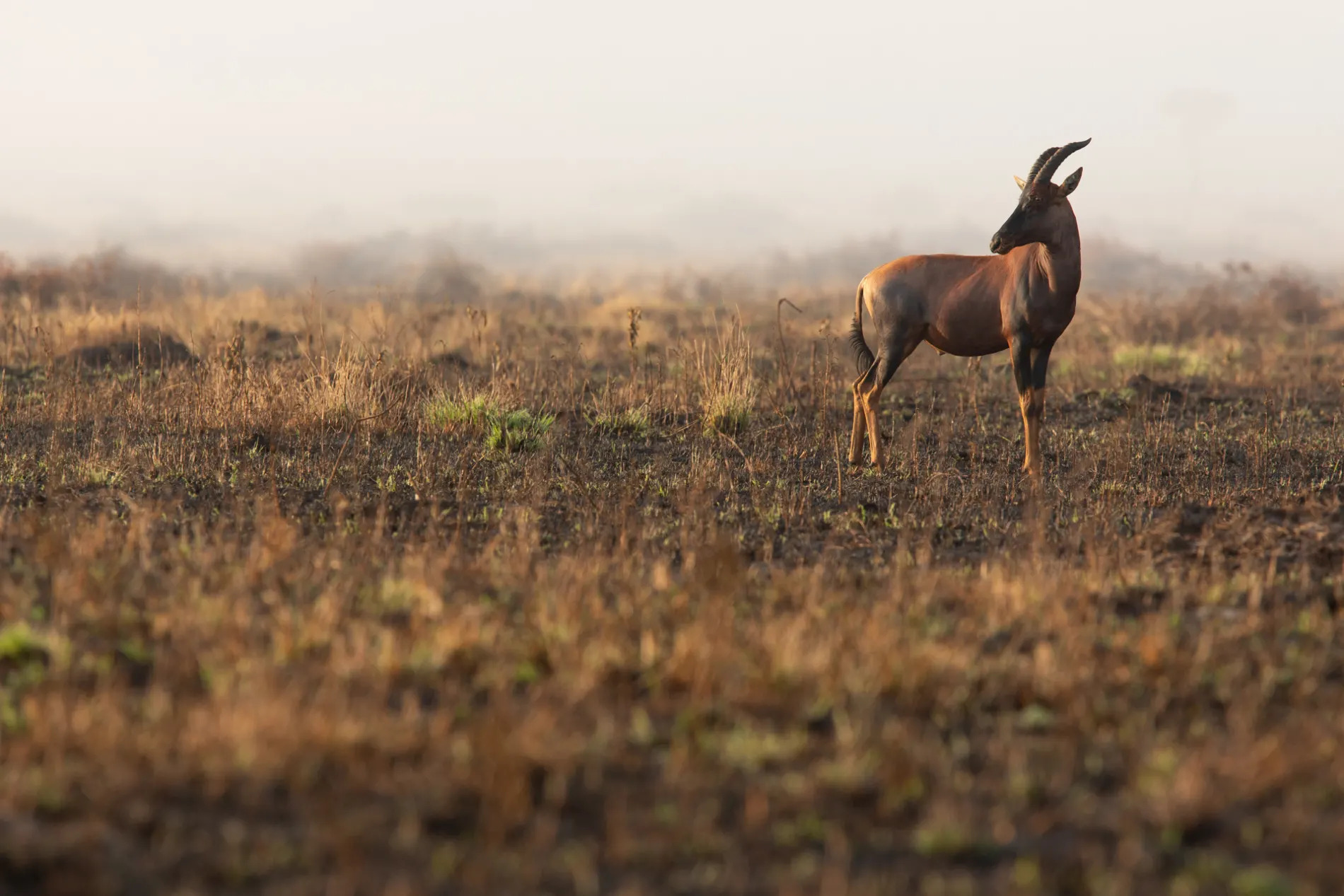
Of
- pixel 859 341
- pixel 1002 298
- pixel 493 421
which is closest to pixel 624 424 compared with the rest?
pixel 493 421

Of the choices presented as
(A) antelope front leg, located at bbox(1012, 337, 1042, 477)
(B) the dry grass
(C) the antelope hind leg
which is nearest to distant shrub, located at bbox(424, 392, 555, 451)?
(B) the dry grass

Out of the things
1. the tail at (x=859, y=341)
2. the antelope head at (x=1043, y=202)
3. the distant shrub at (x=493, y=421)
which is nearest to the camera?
the antelope head at (x=1043, y=202)

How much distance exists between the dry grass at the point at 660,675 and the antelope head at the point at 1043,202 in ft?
5.62

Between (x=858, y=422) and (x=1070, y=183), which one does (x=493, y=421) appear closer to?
(x=858, y=422)

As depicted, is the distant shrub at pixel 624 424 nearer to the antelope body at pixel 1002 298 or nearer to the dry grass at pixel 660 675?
the dry grass at pixel 660 675

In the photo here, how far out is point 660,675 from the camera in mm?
4477

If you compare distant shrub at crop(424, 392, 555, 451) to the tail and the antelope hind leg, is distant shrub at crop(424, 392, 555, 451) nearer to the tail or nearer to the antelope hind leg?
the antelope hind leg

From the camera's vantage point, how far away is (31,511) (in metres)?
7.25

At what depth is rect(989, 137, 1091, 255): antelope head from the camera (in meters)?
9.45

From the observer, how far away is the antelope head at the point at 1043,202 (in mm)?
9448

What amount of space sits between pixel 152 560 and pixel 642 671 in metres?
2.66

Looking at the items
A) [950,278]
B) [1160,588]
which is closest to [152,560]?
[1160,588]

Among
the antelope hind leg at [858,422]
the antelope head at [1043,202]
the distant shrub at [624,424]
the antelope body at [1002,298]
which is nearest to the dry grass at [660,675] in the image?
the antelope hind leg at [858,422]

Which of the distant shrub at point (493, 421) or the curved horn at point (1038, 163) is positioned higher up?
the curved horn at point (1038, 163)
